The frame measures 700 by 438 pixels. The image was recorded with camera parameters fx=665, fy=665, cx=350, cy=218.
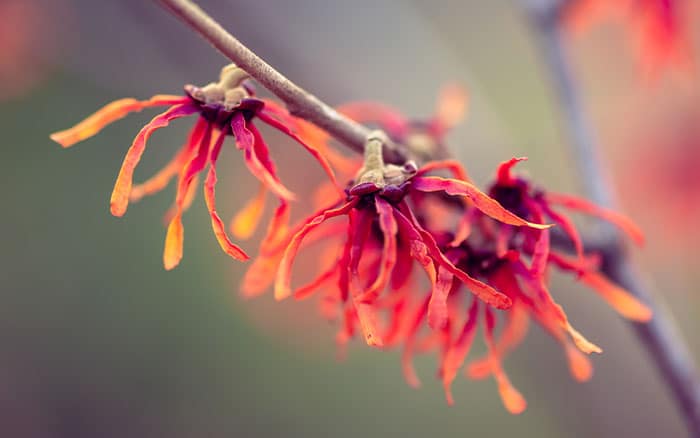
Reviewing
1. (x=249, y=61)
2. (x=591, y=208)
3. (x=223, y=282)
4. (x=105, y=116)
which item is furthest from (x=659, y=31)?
(x=223, y=282)

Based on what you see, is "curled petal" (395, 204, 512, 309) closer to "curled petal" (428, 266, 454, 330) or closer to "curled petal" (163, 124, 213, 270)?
"curled petal" (428, 266, 454, 330)

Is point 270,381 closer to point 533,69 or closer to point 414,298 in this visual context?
point 414,298

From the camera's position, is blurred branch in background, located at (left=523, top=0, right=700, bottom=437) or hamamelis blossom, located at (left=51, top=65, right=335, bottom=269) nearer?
hamamelis blossom, located at (left=51, top=65, right=335, bottom=269)

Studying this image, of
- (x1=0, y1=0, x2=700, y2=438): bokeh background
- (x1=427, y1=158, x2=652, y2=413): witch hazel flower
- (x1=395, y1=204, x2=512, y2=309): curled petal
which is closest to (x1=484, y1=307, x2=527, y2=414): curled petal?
(x1=427, y1=158, x2=652, y2=413): witch hazel flower

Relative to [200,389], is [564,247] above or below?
above

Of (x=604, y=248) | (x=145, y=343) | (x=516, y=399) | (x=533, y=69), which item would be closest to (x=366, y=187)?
(x=516, y=399)

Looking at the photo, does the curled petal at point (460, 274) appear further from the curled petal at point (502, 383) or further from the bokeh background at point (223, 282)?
the bokeh background at point (223, 282)

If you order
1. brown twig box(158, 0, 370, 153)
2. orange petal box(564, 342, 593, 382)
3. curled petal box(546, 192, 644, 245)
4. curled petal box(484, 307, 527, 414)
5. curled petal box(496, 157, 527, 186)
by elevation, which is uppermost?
curled petal box(546, 192, 644, 245)

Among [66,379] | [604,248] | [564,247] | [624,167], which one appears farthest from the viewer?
[66,379]
